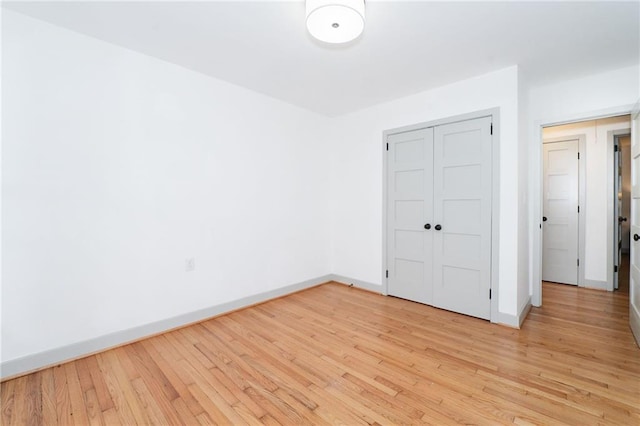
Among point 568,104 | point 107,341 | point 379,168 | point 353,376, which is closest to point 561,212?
point 568,104

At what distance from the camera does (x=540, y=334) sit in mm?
2643

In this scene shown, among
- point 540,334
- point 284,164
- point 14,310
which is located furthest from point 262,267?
point 540,334

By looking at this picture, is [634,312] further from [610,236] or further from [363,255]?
[363,255]

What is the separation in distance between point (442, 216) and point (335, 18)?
7.93 ft

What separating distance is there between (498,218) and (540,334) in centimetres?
118

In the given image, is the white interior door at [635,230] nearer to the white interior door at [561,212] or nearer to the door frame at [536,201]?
the door frame at [536,201]

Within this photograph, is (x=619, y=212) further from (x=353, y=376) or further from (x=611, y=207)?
(x=353, y=376)

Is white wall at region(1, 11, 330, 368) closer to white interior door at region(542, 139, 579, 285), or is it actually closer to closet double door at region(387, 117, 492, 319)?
closet double door at region(387, 117, 492, 319)

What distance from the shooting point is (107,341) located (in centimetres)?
241

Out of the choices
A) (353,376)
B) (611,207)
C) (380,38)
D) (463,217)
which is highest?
(380,38)

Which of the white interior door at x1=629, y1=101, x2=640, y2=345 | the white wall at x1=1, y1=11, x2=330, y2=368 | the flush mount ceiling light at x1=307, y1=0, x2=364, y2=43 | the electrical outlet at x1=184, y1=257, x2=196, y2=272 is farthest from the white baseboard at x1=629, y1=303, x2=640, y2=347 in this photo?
the electrical outlet at x1=184, y1=257, x2=196, y2=272

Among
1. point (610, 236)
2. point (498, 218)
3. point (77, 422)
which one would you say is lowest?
point (77, 422)

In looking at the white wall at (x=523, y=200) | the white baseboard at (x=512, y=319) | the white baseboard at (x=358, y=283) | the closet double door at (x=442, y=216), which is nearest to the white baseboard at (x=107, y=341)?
the white baseboard at (x=358, y=283)

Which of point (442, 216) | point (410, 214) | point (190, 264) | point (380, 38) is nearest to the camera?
point (380, 38)
